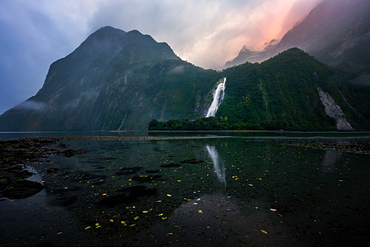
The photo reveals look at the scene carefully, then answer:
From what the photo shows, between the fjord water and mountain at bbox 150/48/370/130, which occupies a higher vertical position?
mountain at bbox 150/48/370/130

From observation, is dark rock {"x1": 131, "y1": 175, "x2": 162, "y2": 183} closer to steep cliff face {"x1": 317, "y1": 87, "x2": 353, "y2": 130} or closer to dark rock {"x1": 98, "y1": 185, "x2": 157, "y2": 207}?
dark rock {"x1": 98, "y1": 185, "x2": 157, "y2": 207}

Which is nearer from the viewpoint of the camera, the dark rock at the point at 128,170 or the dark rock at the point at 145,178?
the dark rock at the point at 145,178

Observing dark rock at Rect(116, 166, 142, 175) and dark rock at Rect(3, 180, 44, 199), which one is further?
dark rock at Rect(116, 166, 142, 175)

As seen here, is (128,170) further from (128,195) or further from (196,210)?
(196,210)

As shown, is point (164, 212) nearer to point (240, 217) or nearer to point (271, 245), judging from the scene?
point (240, 217)

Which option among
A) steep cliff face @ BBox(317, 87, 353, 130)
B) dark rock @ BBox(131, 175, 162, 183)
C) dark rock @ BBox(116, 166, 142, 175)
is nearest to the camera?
dark rock @ BBox(131, 175, 162, 183)

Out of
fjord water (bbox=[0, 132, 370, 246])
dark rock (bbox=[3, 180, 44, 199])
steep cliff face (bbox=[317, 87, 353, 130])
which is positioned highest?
steep cliff face (bbox=[317, 87, 353, 130])

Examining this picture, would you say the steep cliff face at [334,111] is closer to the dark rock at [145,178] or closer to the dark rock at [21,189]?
the dark rock at [145,178]

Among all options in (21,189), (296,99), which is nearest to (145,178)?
(21,189)

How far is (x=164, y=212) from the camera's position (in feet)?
26.1

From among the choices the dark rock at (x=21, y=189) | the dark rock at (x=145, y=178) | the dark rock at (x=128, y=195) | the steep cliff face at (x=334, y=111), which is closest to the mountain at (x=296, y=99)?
the steep cliff face at (x=334, y=111)

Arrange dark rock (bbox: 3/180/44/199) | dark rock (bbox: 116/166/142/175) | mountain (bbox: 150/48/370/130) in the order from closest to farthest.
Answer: dark rock (bbox: 3/180/44/199), dark rock (bbox: 116/166/142/175), mountain (bbox: 150/48/370/130)

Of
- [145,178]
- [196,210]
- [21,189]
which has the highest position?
[21,189]

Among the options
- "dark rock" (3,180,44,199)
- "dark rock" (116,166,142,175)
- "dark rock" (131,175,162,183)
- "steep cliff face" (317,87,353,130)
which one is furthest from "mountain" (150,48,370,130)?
"dark rock" (3,180,44,199)
